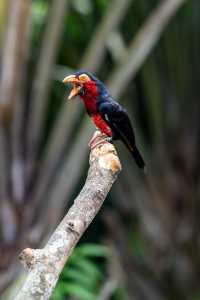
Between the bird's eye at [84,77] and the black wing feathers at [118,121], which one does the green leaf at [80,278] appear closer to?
the black wing feathers at [118,121]

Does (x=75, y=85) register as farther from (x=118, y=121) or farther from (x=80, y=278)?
(x=80, y=278)

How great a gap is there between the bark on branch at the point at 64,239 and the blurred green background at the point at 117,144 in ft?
6.74

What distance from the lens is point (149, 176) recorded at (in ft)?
14.9

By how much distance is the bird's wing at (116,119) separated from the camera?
6.93ft

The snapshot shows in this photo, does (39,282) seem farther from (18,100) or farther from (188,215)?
(188,215)

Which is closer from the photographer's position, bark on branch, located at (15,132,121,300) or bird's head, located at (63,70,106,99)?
bark on branch, located at (15,132,121,300)

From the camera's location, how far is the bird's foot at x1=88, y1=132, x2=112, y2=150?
2.01 meters

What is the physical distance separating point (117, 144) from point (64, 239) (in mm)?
3155

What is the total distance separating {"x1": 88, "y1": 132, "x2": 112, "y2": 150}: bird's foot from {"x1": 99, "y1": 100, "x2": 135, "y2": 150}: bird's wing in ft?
0.10

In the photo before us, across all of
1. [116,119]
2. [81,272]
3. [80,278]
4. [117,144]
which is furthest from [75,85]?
[81,272]

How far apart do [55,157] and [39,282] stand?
2.69m

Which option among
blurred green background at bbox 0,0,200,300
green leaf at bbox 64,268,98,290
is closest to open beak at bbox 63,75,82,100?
blurred green background at bbox 0,0,200,300

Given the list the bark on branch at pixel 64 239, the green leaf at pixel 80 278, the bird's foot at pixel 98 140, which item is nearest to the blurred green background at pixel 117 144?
the green leaf at pixel 80 278

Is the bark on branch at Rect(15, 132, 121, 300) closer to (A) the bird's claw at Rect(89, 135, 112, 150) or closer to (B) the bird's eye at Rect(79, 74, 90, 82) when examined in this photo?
(A) the bird's claw at Rect(89, 135, 112, 150)
